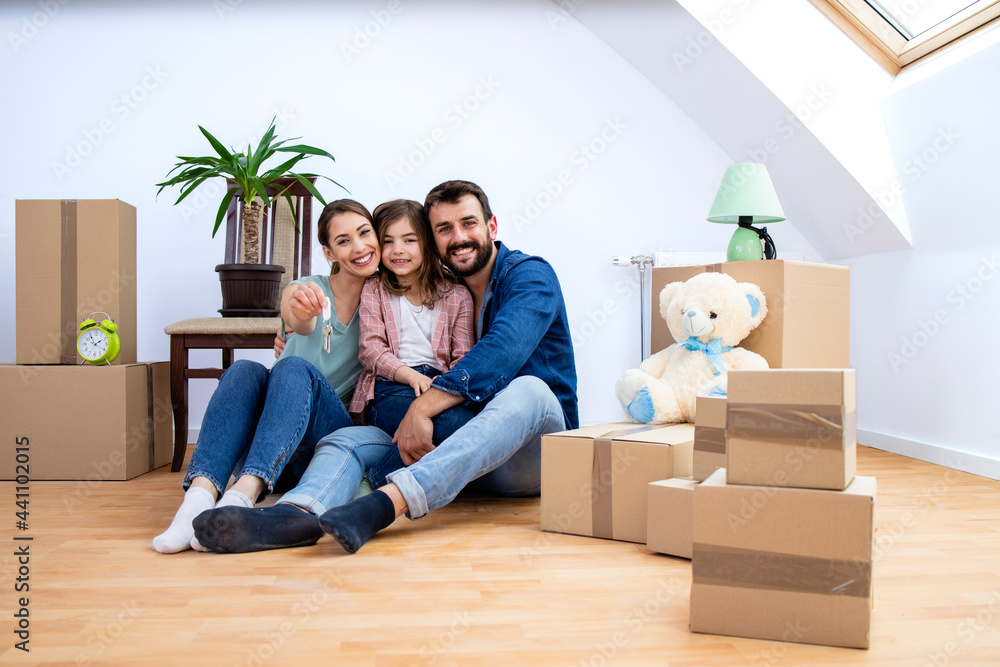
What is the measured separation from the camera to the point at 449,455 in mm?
1292

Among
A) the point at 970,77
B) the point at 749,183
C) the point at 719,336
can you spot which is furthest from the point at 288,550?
the point at 970,77

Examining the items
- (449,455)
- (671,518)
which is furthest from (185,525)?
(671,518)

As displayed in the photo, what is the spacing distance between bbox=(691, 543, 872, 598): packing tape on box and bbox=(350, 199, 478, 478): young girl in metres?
0.83

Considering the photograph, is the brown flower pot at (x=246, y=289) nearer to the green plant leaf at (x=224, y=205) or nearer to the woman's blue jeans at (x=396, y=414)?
the green plant leaf at (x=224, y=205)

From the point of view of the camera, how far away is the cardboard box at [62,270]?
1963mm

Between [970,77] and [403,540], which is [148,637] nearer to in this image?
[403,540]

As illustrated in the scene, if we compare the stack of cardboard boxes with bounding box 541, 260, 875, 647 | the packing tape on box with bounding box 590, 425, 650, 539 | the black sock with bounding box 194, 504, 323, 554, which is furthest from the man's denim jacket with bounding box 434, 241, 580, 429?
the stack of cardboard boxes with bounding box 541, 260, 875, 647

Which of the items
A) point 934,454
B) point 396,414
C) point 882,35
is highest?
point 882,35

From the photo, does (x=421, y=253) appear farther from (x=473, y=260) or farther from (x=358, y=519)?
(x=358, y=519)

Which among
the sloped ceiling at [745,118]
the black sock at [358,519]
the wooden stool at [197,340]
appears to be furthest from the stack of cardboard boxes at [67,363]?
the sloped ceiling at [745,118]

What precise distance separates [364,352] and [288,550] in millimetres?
482

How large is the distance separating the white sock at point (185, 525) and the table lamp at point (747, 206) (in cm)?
132

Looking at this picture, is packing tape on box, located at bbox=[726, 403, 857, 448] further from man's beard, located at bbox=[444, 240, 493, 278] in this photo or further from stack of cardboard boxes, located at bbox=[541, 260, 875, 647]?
man's beard, located at bbox=[444, 240, 493, 278]

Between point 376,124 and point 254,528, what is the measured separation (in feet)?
6.71
